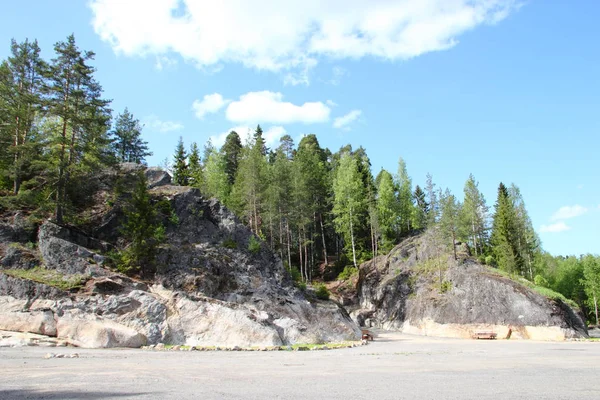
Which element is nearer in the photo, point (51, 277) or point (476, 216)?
point (51, 277)

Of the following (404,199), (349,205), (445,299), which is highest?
(404,199)

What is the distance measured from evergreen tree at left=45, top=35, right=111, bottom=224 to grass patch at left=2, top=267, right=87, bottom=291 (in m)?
5.84

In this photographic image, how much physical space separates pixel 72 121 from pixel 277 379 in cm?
2802

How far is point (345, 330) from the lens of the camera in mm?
30438

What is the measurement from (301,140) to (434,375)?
7649 cm

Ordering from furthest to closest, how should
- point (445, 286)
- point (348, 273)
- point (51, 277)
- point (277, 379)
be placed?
point (348, 273) → point (445, 286) → point (51, 277) → point (277, 379)

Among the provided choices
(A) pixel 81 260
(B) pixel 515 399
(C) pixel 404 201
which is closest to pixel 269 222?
(A) pixel 81 260

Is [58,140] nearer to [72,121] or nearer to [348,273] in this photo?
[72,121]

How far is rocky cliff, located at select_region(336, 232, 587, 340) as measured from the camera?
3638 centimetres

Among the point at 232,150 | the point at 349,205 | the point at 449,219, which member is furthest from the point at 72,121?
the point at 232,150

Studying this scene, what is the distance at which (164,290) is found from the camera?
87.8 ft

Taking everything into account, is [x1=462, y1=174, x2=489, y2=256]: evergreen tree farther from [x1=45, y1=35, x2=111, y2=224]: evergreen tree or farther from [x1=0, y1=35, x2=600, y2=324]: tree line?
[x1=45, y1=35, x2=111, y2=224]: evergreen tree

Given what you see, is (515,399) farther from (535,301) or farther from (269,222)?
(269,222)

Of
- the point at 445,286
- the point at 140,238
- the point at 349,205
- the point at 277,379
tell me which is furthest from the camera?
the point at 349,205
